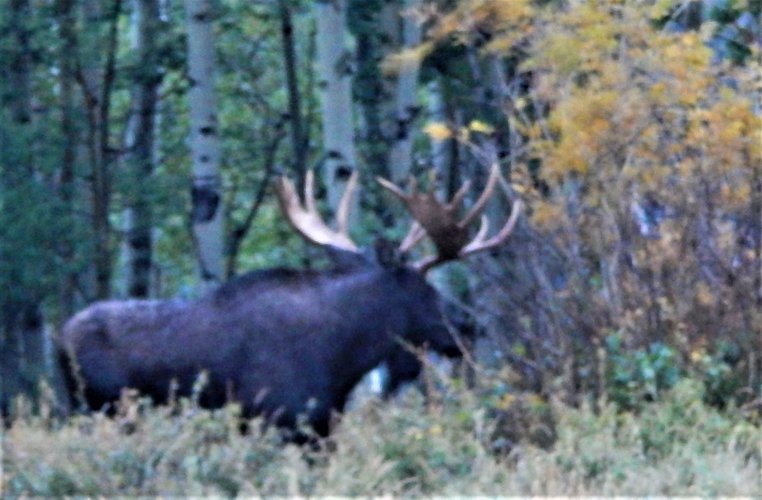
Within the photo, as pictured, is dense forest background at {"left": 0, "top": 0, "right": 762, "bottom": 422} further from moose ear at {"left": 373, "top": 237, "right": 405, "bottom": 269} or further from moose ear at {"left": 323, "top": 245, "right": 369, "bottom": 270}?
moose ear at {"left": 323, "top": 245, "right": 369, "bottom": 270}

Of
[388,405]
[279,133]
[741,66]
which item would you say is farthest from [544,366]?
[279,133]

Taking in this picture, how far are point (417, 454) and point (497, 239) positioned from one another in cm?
271

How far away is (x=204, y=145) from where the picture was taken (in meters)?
13.2

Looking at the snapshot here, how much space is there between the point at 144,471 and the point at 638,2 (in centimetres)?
468

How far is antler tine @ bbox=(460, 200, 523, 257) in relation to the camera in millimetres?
10344

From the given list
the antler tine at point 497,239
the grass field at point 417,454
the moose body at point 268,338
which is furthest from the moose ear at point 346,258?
the grass field at point 417,454

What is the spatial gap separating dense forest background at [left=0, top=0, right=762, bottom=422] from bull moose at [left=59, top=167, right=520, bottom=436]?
48 centimetres

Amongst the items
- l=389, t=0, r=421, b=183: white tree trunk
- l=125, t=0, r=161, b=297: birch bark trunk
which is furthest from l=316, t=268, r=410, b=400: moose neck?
l=125, t=0, r=161, b=297: birch bark trunk

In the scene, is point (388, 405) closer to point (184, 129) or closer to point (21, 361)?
point (21, 361)

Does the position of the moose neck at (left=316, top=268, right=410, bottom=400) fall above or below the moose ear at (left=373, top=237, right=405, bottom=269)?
below

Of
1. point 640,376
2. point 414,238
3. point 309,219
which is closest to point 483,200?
point 414,238

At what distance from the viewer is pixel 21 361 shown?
14.5 metres

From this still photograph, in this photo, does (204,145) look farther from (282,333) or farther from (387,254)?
(282,333)

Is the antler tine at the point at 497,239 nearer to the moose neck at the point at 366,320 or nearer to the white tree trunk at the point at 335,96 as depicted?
the moose neck at the point at 366,320
